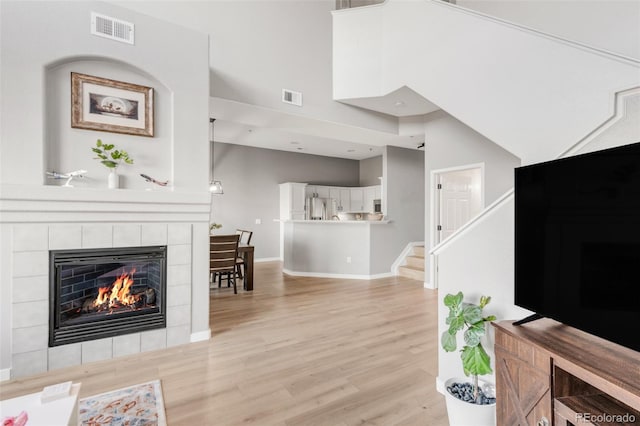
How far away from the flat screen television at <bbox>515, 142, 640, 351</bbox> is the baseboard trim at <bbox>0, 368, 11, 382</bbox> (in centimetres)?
359

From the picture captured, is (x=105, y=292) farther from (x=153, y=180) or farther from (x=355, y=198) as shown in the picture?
(x=355, y=198)

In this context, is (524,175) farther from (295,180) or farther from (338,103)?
(295,180)

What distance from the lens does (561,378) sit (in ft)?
4.09

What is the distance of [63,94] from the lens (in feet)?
8.81

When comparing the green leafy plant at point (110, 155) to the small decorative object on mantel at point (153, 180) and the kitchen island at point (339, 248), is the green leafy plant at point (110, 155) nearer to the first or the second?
the small decorative object on mantel at point (153, 180)

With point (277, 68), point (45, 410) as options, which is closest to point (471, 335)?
point (45, 410)

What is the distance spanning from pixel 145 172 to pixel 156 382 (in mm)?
1871

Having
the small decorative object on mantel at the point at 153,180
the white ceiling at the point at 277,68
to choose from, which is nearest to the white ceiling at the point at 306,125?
the white ceiling at the point at 277,68

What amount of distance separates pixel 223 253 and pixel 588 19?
5261 mm

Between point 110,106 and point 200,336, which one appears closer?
point 110,106

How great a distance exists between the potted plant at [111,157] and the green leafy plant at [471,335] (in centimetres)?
292

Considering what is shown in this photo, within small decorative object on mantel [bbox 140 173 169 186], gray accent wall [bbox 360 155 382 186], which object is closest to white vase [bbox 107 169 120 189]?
small decorative object on mantel [bbox 140 173 169 186]

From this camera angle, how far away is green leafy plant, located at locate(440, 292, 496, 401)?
165cm

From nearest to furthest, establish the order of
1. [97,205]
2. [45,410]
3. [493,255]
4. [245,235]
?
[45,410]
[493,255]
[97,205]
[245,235]
